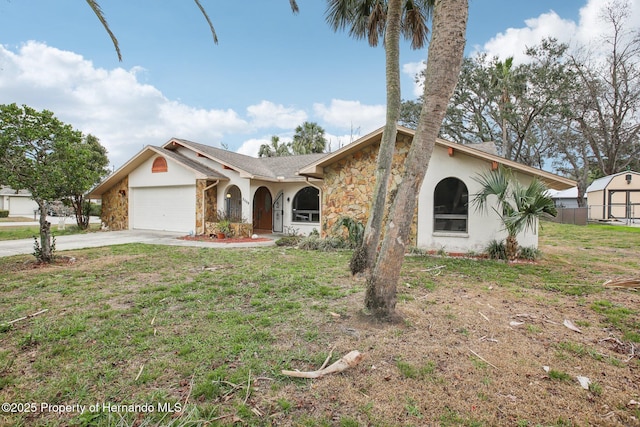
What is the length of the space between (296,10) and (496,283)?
284 inches

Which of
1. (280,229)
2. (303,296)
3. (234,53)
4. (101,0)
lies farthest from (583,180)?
(101,0)

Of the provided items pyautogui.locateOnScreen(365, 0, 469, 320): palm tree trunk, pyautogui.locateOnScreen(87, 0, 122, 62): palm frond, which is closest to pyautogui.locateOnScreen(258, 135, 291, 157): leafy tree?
pyautogui.locateOnScreen(87, 0, 122, 62): palm frond

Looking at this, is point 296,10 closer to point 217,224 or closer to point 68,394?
point 68,394

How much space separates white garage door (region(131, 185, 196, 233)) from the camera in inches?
605

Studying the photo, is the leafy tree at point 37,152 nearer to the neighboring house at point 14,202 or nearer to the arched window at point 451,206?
the arched window at point 451,206

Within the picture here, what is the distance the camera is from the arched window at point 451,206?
391 inches

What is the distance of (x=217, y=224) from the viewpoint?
46.2 ft

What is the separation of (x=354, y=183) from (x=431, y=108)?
7.33 m

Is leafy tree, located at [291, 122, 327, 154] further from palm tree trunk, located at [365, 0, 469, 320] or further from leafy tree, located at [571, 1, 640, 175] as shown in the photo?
palm tree trunk, located at [365, 0, 469, 320]

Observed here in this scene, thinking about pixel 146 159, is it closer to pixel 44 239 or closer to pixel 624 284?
pixel 44 239

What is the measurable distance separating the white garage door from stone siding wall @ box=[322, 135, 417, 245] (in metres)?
7.13

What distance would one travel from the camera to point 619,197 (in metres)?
23.8

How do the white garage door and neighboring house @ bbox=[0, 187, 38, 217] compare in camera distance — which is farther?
neighboring house @ bbox=[0, 187, 38, 217]

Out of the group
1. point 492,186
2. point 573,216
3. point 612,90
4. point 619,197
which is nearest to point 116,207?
point 492,186
